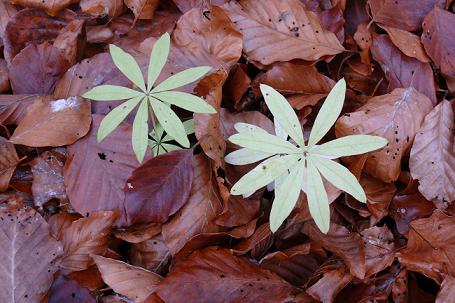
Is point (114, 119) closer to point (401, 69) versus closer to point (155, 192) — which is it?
point (155, 192)

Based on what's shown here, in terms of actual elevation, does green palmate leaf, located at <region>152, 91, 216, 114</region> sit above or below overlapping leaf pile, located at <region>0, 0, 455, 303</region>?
above

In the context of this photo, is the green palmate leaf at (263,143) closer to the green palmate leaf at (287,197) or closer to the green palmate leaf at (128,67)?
the green palmate leaf at (287,197)

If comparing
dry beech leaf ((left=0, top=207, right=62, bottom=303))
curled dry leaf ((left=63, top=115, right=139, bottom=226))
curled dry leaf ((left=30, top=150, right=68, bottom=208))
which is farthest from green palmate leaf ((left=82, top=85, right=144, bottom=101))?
dry beech leaf ((left=0, top=207, right=62, bottom=303))

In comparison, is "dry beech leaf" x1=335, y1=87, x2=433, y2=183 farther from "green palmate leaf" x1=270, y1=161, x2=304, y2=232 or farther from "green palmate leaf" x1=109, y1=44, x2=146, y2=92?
"green palmate leaf" x1=109, y1=44, x2=146, y2=92

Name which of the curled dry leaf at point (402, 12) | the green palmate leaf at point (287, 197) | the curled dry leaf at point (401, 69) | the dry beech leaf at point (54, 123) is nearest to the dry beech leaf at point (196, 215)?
the green palmate leaf at point (287, 197)

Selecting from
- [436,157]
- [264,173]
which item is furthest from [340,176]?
[436,157]

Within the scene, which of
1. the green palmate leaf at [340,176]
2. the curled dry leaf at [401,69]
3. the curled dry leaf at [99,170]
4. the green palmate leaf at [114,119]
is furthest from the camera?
the curled dry leaf at [401,69]

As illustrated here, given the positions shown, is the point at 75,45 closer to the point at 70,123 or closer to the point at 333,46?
the point at 70,123
